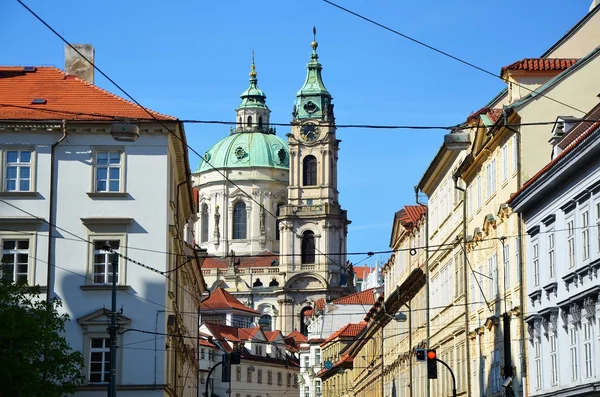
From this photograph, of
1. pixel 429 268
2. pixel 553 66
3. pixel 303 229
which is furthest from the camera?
pixel 303 229

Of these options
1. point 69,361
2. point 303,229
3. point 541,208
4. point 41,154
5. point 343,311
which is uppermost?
point 303,229

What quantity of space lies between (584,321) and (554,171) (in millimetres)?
3551

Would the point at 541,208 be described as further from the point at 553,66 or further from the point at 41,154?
the point at 41,154

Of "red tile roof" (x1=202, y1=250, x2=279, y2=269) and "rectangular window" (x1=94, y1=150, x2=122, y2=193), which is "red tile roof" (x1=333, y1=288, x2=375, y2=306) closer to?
"red tile roof" (x1=202, y1=250, x2=279, y2=269)

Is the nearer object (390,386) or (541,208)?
(541,208)

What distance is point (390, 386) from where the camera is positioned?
70.2m

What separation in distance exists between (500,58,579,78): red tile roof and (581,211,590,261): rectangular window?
28.5ft

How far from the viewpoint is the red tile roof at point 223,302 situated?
16830 cm

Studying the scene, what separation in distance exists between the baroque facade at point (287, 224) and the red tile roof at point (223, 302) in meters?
6.24

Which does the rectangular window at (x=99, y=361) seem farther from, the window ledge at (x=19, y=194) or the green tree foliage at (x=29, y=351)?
the green tree foliage at (x=29, y=351)

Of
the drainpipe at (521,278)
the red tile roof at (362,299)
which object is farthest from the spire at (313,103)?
the drainpipe at (521,278)

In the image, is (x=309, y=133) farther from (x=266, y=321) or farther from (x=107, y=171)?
(x=107, y=171)

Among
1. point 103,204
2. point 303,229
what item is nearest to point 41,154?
point 103,204

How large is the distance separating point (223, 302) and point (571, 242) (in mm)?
140107
